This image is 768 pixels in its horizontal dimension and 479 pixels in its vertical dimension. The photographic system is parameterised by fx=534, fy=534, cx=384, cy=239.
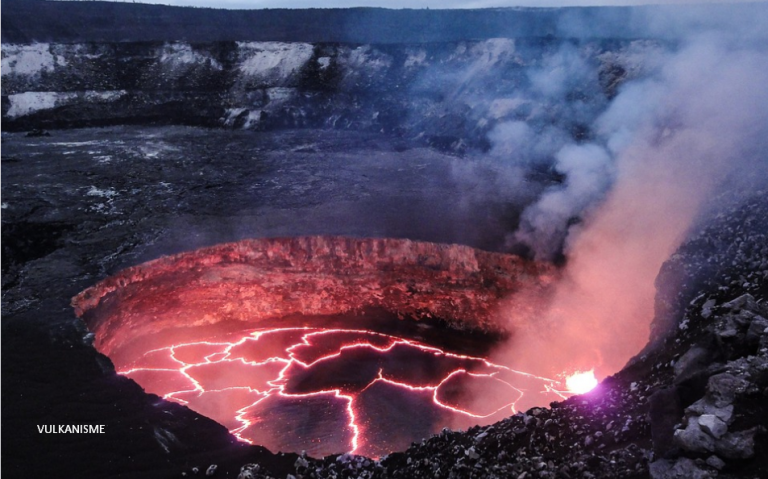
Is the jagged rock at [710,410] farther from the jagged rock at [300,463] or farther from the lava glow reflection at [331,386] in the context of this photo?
the lava glow reflection at [331,386]

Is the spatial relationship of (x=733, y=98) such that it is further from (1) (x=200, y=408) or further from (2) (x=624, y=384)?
(1) (x=200, y=408)

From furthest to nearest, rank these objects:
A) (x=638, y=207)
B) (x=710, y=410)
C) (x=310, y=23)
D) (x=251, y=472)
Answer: (x=310, y=23), (x=638, y=207), (x=251, y=472), (x=710, y=410)

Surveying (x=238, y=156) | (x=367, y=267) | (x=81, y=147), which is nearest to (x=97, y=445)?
(x=367, y=267)

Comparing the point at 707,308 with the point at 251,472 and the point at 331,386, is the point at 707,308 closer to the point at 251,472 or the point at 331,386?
the point at 251,472

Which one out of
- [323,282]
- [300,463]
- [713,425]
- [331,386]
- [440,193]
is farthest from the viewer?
[440,193]

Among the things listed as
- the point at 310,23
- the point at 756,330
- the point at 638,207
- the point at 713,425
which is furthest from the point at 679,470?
the point at 310,23

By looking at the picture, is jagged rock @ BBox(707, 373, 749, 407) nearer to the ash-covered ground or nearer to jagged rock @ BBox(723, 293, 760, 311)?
the ash-covered ground

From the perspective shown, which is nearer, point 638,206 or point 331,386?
point 638,206

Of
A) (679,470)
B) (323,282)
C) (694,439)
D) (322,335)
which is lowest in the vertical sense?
(679,470)
